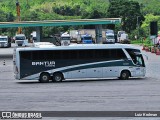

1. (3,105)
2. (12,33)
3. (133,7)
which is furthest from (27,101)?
(12,33)

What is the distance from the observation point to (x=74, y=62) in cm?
3588

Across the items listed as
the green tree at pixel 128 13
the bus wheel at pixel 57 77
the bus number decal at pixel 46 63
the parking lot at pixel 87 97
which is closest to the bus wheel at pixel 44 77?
the bus wheel at pixel 57 77

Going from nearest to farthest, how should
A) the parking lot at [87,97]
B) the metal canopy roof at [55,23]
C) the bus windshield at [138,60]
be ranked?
the parking lot at [87,97]
the bus windshield at [138,60]
the metal canopy roof at [55,23]

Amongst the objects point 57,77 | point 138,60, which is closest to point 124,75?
point 138,60

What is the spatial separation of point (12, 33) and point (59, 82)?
4519 inches

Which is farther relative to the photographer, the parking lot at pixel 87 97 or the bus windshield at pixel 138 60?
the bus windshield at pixel 138 60

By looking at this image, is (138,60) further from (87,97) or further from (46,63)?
(87,97)

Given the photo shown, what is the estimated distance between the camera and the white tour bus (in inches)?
1396

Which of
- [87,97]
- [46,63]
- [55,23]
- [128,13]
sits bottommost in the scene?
[87,97]

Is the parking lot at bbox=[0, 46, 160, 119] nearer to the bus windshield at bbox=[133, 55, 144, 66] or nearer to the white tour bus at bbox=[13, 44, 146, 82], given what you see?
the white tour bus at bbox=[13, 44, 146, 82]

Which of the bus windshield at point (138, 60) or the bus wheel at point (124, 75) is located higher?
the bus windshield at point (138, 60)

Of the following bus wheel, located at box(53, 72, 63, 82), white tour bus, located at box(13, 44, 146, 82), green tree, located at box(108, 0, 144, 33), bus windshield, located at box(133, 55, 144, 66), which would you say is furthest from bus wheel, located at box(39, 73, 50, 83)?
green tree, located at box(108, 0, 144, 33)

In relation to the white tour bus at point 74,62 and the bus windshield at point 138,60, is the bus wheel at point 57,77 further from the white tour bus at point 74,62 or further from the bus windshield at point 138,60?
the bus windshield at point 138,60

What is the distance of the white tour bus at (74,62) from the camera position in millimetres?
35469
